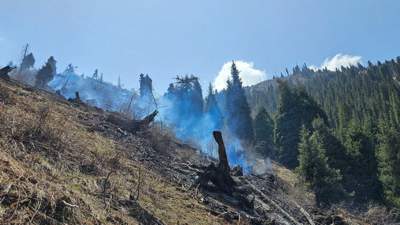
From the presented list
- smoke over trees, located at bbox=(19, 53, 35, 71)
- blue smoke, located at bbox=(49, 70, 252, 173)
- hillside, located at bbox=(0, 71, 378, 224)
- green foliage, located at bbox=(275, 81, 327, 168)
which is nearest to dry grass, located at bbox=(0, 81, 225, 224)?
hillside, located at bbox=(0, 71, 378, 224)

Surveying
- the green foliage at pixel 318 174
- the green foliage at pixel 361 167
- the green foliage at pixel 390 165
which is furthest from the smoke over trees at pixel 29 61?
the green foliage at pixel 390 165

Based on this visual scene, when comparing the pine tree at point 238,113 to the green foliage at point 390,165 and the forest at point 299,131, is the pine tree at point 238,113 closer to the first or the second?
the forest at point 299,131

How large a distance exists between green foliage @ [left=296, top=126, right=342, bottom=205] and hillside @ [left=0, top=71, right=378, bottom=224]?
9.37 meters

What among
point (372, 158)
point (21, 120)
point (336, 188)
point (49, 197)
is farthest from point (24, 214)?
point (372, 158)

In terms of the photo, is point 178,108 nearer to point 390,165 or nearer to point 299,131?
point 299,131

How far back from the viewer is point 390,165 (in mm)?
29719

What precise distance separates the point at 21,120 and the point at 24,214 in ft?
18.3

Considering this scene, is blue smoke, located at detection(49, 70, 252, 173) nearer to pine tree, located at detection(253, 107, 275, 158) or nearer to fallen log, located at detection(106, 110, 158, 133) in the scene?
pine tree, located at detection(253, 107, 275, 158)

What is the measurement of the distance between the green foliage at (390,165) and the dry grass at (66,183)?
22.4 metres

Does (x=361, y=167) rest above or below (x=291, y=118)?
below

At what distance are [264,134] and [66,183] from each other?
4858cm

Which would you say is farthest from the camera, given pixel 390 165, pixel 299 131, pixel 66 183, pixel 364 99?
pixel 364 99

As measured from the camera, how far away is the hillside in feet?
18.5

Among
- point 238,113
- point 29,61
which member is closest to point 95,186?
point 238,113
